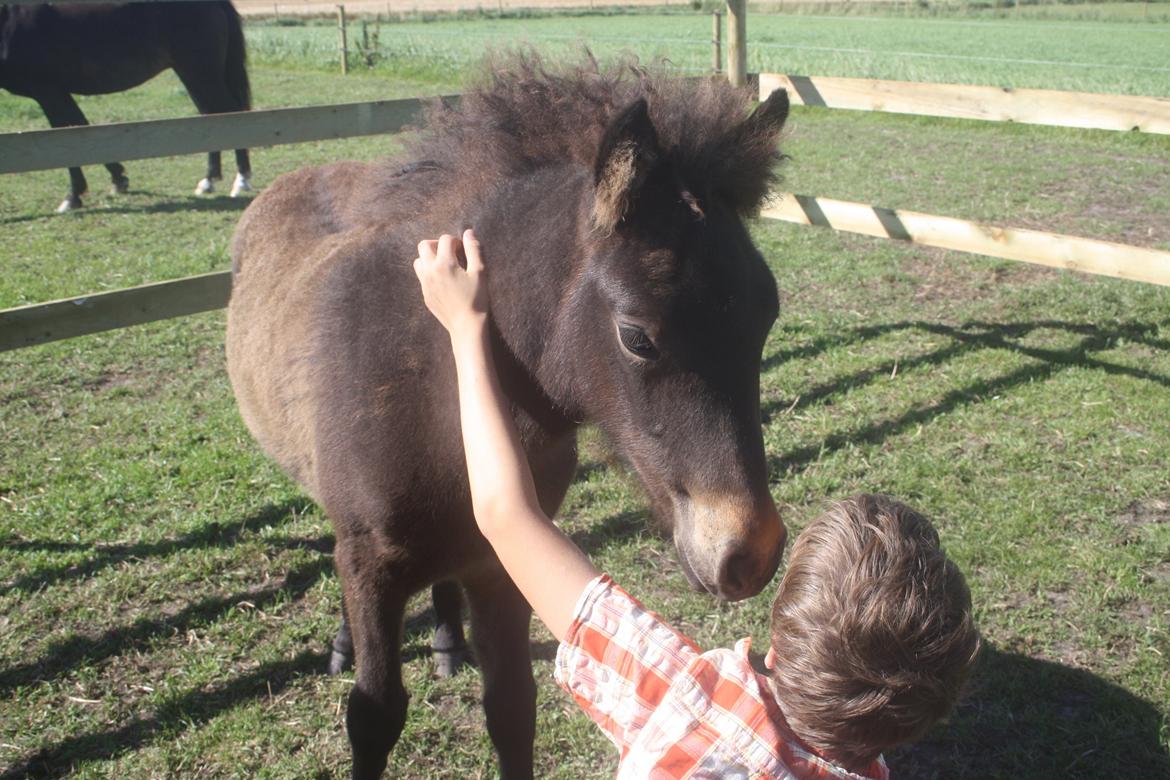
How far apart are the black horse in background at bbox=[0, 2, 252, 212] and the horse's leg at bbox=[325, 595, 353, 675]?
8365mm

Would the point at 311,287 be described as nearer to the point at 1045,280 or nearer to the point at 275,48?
the point at 1045,280

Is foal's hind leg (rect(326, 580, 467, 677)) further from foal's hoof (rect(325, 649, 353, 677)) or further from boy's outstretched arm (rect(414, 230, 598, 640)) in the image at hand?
boy's outstretched arm (rect(414, 230, 598, 640))

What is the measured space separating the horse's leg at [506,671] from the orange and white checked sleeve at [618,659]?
1225 mm

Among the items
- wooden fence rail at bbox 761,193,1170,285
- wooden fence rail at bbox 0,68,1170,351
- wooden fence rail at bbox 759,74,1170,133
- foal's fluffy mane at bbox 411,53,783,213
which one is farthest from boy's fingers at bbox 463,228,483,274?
wooden fence rail at bbox 759,74,1170,133

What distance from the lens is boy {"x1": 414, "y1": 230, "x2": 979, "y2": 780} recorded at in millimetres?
1553

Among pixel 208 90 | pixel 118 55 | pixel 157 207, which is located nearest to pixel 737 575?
pixel 157 207

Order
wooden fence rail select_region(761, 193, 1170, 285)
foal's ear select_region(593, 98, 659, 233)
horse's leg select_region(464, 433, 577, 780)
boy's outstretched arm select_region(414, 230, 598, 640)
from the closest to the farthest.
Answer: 1. boy's outstretched arm select_region(414, 230, 598, 640)
2. foal's ear select_region(593, 98, 659, 233)
3. horse's leg select_region(464, 433, 577, 780)
4. wooden fence rail select_region(761, 193, 1170, 285)

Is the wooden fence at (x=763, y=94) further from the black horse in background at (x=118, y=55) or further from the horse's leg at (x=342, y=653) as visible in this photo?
the black horse in background at (x=118, y=55)

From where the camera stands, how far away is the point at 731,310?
2146mm

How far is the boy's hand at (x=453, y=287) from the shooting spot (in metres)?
2.15

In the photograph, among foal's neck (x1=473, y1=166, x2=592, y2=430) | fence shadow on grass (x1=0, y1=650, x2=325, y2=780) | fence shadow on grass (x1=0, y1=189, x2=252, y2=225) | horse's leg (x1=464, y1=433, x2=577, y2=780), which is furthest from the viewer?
fence shadow on grass (x1=0, y1=189, x2=252, y2=225)

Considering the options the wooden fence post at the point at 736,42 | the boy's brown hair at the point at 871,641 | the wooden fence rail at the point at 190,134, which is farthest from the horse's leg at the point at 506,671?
the wooden fence post at the point at 736,42

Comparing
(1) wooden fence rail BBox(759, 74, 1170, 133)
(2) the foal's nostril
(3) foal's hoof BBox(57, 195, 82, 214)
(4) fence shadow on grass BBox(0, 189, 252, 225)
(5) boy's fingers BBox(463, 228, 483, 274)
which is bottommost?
(4) fence shadow on grass BBox(0, 189, 252, 225)

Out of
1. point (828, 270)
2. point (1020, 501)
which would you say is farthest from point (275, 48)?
point (1020, 501)
